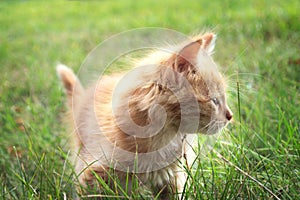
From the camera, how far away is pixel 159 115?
147 centimetres

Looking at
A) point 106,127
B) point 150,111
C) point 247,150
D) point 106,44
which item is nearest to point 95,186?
point 106,127

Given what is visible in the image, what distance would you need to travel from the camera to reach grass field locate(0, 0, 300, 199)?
1.59 meters

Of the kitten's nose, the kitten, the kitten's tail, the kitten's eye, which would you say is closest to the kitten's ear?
the kitten

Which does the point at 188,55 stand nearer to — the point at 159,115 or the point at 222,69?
the point at 159,115

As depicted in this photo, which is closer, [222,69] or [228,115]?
[228,115]

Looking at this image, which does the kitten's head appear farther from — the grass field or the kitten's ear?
the grass field

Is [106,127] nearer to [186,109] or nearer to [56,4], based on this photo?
[186,109]

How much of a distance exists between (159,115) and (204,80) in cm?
22

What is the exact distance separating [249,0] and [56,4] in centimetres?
359

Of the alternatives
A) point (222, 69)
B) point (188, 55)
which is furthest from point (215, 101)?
point (222, 69)

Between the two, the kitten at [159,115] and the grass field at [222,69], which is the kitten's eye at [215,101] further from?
the grass field at [222,69]

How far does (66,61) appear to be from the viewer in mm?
3898

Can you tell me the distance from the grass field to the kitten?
13 cm

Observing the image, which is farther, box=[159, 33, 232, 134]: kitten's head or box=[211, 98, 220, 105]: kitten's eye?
box=[211, 98, 220, 105]: kitten's eye
